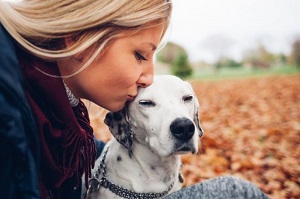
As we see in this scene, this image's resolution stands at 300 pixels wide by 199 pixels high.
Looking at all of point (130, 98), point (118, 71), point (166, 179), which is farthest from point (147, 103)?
point (166, 179)

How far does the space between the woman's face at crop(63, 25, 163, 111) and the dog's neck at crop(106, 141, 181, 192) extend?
43 centimetres

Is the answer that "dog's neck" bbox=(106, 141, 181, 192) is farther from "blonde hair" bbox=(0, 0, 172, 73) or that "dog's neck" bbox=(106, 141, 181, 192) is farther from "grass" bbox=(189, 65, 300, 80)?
"grass" bbox=(189, 65, 300, 80)

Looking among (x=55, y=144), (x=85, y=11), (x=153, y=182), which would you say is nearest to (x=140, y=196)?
(x=153, y=182)

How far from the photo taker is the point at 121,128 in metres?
2.68

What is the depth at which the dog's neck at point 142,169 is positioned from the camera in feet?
8.55

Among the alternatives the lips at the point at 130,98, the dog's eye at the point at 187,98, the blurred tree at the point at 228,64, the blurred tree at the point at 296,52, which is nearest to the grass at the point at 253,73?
the blurred tree at the point at 296,52

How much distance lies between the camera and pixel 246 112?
29.9 ft

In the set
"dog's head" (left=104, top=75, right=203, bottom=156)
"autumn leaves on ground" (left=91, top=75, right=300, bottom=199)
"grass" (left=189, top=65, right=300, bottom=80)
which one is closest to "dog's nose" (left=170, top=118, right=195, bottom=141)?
"dog's head" (left=104, top=75, right=203, bottom=156)

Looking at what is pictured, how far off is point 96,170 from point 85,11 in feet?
4.19

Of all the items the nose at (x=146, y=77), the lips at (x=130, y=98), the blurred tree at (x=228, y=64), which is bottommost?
the blurred tree at (x=228, y=64)

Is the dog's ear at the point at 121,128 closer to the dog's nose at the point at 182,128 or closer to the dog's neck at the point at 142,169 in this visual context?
the dog's neck at the point at 142,169

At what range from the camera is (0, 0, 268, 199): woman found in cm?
192

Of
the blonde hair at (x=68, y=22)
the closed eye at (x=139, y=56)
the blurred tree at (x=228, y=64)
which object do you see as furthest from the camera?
the blurred tree at (x=228, y=64)

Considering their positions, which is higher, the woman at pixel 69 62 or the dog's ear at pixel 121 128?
the woman at pixel 69 62
